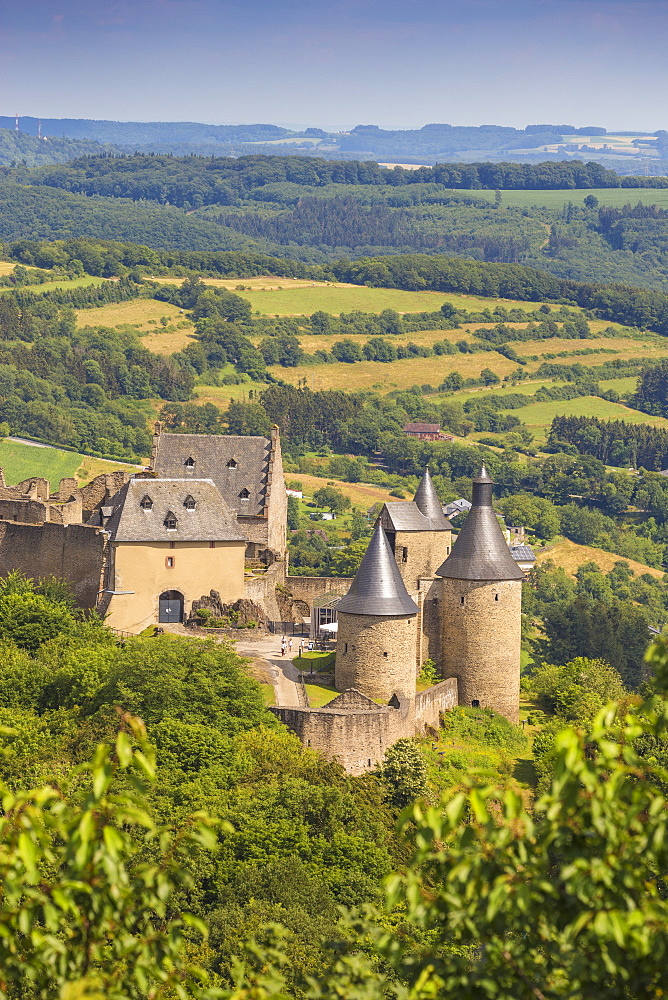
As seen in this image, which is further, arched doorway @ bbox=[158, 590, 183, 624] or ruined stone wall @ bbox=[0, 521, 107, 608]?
ruined stone wall @ bbox=[0, 521, 107, 608]

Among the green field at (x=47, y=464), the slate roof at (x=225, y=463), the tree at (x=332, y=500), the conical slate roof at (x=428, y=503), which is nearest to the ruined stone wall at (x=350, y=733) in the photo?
the conical slate roof at (x=428, y=503)

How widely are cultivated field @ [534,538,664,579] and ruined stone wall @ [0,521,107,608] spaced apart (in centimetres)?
10282

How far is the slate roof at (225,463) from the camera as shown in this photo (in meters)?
69.0

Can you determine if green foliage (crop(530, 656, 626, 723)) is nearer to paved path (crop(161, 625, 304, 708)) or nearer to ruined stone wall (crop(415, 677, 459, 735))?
ruined stone wall (crop(415, 677, 459, 735))

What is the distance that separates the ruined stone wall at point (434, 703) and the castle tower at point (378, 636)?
3.12ft

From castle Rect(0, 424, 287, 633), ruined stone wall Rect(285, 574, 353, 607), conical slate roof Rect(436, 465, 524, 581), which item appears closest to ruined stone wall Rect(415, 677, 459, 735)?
conical slate roof Rect(436, 465, 524, 581)

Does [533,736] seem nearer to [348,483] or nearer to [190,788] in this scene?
[190,788]

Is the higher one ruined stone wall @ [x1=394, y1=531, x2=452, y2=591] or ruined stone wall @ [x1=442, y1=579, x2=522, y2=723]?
ruined stone wall @ [x1=394, y1=531, x2=452, y2=591]

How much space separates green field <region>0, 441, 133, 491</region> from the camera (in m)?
138

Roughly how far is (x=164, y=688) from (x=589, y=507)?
139 meters

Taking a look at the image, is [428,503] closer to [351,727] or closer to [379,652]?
[379,652]

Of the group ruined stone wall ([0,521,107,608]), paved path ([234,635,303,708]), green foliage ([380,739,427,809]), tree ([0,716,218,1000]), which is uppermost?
tree ([0,716,218,1000])

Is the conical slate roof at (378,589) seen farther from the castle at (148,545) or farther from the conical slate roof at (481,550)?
the castle at (148,545)

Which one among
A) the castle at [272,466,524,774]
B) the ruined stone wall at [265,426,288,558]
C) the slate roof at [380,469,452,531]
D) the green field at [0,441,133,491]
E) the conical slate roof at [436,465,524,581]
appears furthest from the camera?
the green field at [0,441,133,491]
